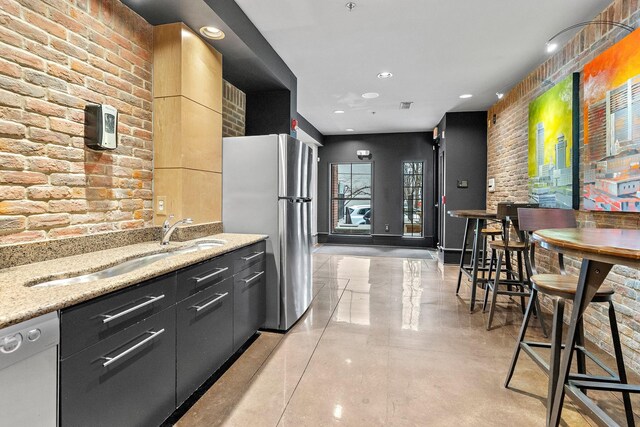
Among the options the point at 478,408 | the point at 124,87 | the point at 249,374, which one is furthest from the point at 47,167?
the point at 478,408

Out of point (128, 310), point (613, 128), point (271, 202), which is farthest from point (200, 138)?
point (613, 128)

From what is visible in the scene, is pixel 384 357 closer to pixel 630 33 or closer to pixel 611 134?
pixel 611 134

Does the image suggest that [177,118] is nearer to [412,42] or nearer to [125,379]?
[125,379]

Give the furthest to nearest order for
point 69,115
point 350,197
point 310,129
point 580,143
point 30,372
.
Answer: point 350,197 → point 310,129 → point 580,143 → point 69,115 → point 30,372

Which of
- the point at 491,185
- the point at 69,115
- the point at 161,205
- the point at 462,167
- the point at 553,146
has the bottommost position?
the point at 161,205

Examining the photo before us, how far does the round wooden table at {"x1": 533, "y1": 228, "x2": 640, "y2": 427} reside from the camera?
3.83 feet

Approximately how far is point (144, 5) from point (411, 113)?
16.4 ft

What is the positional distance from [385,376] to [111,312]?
1748mm

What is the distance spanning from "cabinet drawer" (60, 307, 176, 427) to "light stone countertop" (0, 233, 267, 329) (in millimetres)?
217

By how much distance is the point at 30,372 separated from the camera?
1.01m

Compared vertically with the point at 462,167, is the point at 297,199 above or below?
below

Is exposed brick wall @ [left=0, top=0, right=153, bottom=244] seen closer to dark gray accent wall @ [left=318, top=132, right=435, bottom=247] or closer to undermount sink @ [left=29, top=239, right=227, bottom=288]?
undermount sink @ [left=29, top=239, right=227, bottom=288]

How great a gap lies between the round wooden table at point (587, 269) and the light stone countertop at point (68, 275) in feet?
5.96

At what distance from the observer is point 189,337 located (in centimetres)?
184
